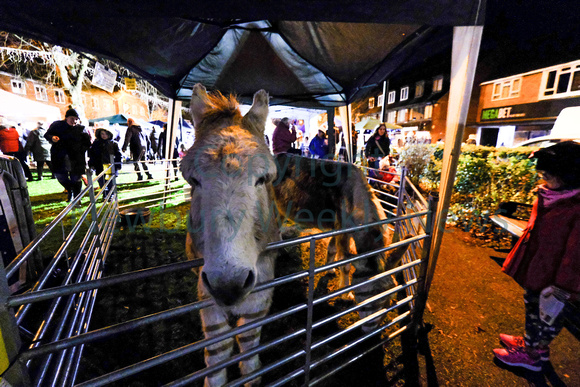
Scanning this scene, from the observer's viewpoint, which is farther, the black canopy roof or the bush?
the bush

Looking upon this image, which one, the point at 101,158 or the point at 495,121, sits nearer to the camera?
the point at 101,158

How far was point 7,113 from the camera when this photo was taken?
14.1 meters

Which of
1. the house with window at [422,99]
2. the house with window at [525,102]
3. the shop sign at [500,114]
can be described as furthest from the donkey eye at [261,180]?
the shop sign at [500,114]

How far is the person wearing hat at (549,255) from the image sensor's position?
2.16 metres

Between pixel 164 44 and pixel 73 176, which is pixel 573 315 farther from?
pixel 73 176

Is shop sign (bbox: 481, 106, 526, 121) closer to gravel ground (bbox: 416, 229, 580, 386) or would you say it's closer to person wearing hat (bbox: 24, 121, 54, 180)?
gravel ground (bbox: 416, 229, 580, 386)

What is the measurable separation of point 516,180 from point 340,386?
6.39 meters

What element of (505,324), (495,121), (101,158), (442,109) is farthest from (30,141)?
(442,109)

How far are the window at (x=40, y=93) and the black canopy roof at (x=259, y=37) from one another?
33.3 m

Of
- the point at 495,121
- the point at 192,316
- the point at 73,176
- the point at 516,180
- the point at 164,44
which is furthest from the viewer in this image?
the point at 495,121

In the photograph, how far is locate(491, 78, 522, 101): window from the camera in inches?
832

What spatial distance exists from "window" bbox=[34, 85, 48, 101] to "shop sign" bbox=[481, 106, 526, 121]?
49.7m

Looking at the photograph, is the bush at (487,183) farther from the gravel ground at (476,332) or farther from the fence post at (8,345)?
the fence post at (8,345)

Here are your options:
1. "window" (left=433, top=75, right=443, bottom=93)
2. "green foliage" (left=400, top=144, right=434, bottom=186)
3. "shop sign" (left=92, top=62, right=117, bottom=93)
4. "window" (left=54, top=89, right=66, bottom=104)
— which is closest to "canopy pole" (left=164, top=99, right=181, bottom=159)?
"shop sign" (left=92, top=62, right=117, bottom=93)
